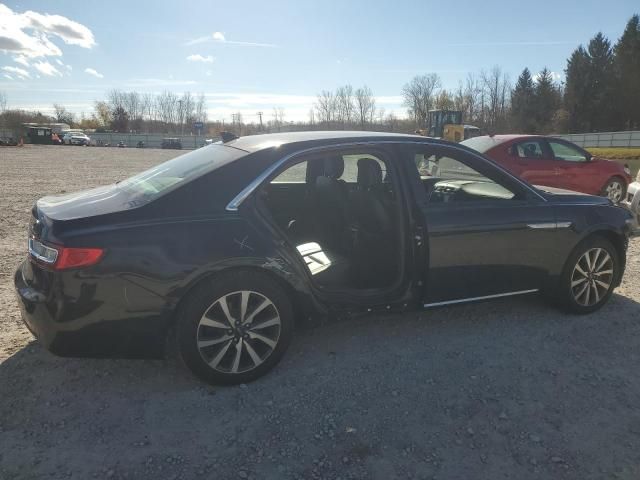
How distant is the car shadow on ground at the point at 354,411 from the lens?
2.44 meters

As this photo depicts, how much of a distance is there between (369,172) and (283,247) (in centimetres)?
129

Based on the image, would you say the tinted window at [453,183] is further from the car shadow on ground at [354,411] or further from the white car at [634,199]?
the white car at [634,199]

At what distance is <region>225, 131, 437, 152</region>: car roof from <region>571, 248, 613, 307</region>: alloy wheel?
1.77 metres

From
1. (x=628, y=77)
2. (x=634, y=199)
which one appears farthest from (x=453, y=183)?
(x=628, y=77)

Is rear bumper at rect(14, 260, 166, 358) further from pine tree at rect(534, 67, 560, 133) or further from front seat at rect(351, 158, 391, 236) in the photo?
pine tree at rect(534, 67, 560, 133)

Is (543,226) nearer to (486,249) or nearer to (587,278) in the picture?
(486,249)

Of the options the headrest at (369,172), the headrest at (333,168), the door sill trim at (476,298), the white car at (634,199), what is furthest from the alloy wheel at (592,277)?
the white car at (634,199)

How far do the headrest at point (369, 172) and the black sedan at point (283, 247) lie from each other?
0.6 inches

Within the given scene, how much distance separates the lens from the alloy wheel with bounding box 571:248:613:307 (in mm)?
A: 4168

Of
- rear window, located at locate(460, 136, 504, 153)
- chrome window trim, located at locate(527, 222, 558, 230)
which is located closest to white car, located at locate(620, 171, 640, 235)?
rear window, located at locate(460, 136, 504, 153)

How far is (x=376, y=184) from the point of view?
398 cm

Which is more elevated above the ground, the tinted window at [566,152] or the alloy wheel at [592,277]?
the tinted window at [566,152]

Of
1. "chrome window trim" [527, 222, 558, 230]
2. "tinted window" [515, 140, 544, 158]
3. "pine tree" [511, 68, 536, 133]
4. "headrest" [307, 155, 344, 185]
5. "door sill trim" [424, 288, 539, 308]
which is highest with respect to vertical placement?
"pine tree" [511, 68, 536, 133]

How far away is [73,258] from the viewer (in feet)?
8.73
